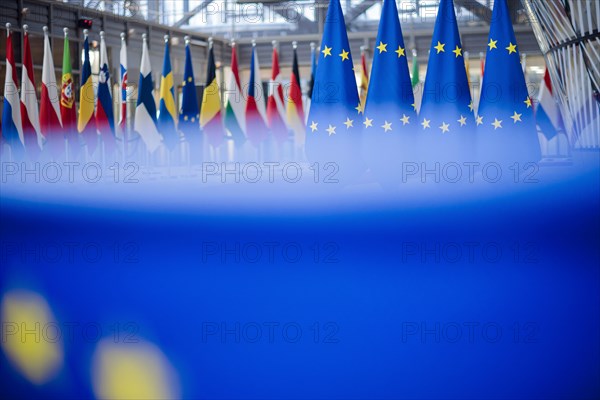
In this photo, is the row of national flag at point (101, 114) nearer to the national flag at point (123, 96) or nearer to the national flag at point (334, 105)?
the national flag at point (123, 96)

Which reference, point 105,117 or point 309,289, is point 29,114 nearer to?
point 105,117

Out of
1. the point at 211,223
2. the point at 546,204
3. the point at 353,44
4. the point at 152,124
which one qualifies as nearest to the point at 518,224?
the point at 546,204

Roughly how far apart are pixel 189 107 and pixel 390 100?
A: 17.9 feet

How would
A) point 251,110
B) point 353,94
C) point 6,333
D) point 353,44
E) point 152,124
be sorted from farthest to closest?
point 353,44, point 251,110, point 152,124, point 353,94, point 6,333

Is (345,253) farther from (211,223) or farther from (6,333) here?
(6,333)

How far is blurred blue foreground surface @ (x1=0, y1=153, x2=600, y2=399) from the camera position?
3.79 meters

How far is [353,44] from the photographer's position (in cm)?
2042

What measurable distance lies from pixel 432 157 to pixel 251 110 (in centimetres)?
663

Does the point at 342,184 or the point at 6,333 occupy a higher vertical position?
the point at 342,184

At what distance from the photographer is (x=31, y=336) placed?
424 cm

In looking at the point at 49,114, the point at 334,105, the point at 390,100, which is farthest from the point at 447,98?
the point at 49,114

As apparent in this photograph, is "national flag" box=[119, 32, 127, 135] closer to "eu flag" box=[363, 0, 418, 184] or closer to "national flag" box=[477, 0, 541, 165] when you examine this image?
"eu flag" box=[363, 0, 418, 184]

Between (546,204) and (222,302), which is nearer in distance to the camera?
(546,204)

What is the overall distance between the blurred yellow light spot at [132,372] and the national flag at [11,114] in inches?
171
